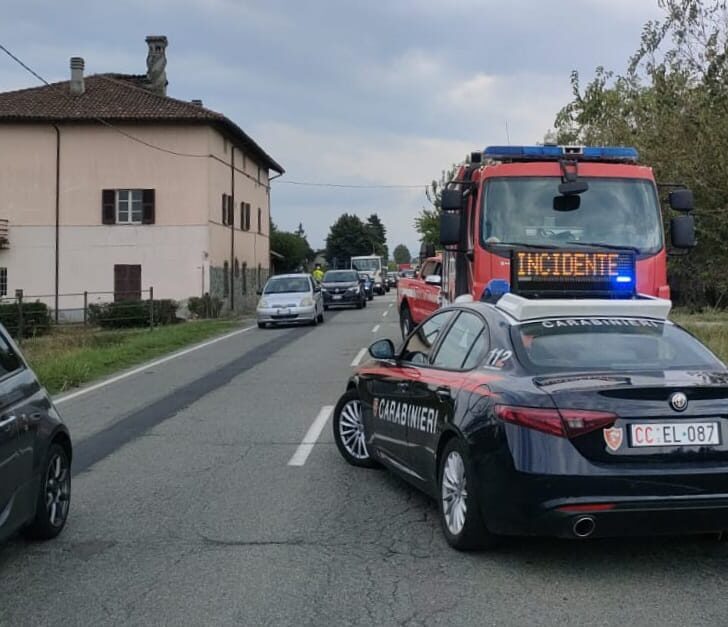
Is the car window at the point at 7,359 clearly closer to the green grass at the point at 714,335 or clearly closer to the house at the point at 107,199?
the green grass at the point at 714,335

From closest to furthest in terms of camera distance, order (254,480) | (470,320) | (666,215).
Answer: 1. (470,320)
2. (254,480)
3. (666,215)

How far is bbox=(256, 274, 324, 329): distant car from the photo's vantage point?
2766 centimetres

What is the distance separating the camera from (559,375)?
17.2 ft

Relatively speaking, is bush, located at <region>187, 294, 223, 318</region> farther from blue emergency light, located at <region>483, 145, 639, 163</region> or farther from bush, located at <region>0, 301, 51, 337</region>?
blue emergency light, located at <region>483, 145, 639, 163</region>

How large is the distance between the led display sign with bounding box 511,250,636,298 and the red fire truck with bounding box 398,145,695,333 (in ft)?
0.03

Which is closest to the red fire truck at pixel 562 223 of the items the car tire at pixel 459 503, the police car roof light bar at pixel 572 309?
the police car roof light bar at pixel 572 309

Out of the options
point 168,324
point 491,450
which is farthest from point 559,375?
point 168,324

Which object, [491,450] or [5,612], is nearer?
[5,612]

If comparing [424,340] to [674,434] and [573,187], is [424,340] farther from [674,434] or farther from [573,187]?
[573,187]

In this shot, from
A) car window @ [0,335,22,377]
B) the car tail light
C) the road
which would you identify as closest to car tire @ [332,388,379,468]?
the road

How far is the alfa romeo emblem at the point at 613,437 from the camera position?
16.1ft

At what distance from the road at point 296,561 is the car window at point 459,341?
41.6 inches

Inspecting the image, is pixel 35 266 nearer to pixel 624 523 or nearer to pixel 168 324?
pixel 168 324

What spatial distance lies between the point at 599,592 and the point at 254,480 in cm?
349
